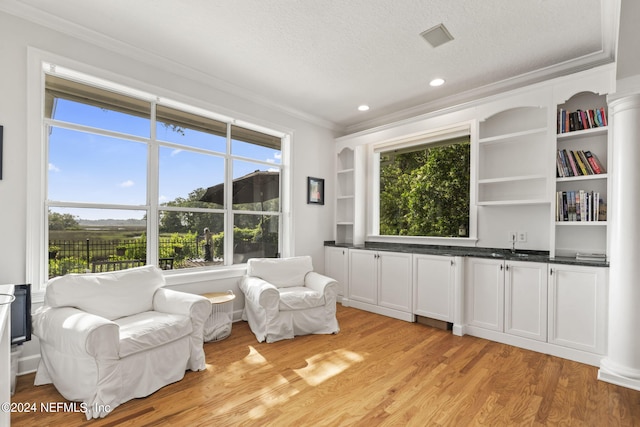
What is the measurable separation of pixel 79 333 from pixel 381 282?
3212 millimetres

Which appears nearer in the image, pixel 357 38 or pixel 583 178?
pixel 357 38

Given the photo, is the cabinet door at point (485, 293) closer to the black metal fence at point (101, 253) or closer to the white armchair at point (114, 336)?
the white armchair at point (114, 336)

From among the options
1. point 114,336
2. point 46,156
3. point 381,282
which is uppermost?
point 46,156

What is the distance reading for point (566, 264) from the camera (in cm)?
283

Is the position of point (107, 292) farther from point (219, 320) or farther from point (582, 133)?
point (582, 133)

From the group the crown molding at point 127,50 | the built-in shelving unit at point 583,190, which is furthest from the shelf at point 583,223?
the crown molding at point 127,50

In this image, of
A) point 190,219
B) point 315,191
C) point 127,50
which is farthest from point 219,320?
point 127,50

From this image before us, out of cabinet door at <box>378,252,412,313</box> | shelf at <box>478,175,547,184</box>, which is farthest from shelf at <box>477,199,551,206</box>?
cabinet door at <box>378,252,412,313</box>

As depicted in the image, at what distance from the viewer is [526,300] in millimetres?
3080

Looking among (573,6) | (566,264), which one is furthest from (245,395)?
(573,6)

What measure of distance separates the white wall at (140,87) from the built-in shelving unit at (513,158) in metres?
2.29

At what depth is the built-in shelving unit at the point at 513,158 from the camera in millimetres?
3369

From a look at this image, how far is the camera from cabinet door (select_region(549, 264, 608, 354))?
8.84 ft

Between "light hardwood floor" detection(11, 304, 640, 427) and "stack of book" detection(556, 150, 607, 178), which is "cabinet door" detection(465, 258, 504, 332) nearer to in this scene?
"light hardwood floor" detection(11, 304, 640, 427)
